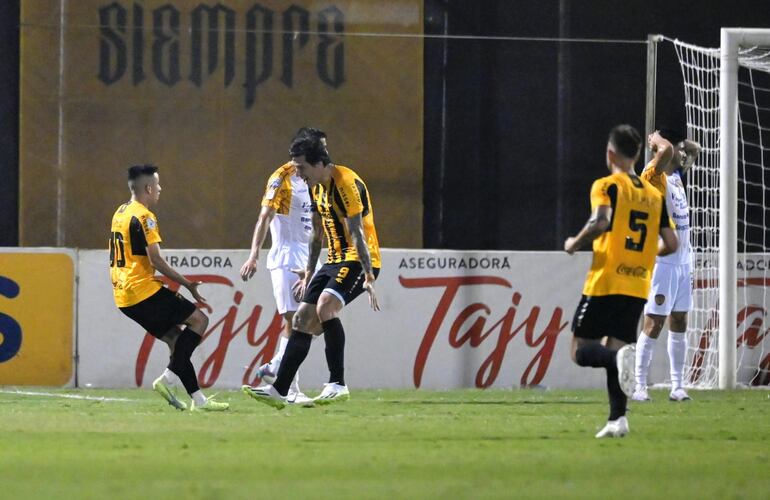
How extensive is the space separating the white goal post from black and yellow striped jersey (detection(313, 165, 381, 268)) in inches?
160

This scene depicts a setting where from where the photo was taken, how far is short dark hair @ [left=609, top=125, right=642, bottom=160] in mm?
8500

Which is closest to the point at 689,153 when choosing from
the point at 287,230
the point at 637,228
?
the point at 287,230

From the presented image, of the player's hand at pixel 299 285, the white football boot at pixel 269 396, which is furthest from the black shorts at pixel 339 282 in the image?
the white football boot at pixel 269 396

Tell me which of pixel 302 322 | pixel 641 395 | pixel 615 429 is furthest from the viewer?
pixel 641 395

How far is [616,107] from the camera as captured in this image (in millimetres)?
16078

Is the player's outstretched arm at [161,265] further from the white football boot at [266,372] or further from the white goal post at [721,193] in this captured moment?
the white goal post at [721,193]

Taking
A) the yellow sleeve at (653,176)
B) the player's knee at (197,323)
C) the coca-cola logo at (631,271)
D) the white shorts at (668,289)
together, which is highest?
the yellow sleeve at (653,176)

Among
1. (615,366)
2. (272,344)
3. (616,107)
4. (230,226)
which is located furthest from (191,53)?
(615,366)

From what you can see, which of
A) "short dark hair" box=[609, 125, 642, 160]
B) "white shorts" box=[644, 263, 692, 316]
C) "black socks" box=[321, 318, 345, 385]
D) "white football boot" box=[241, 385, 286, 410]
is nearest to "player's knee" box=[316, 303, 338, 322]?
"black socks" box=[321, 318, 345, 385]

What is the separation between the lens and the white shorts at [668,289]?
39.3 feet

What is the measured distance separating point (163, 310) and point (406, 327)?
3601mm

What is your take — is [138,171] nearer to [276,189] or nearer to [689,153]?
[276,189]

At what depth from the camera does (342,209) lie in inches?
408

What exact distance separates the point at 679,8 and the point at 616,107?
1.24 metres
